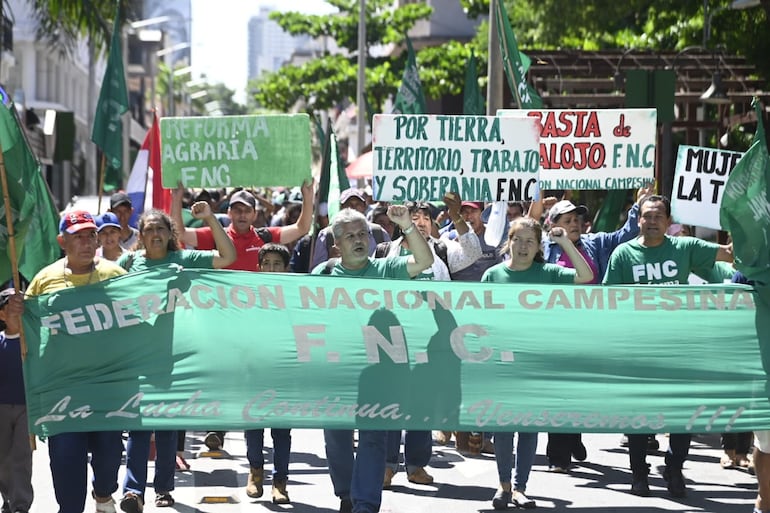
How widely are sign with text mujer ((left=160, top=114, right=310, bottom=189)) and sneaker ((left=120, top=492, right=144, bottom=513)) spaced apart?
284cm

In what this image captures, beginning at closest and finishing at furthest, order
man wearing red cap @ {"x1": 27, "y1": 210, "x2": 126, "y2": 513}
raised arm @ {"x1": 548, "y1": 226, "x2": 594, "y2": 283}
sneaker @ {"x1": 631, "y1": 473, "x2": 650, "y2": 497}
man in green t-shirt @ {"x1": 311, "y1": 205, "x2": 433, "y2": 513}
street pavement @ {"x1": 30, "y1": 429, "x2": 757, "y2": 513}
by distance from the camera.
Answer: man wearing red cap @ {"x1": 27, "y1": 210, "x2": 126, "y2": 513}, man in green t-shirt @ {"x1": 311, "y1": 205, "x2": 433, "y2": 513}, raised arm @ {"x1": 548, "y1": 226, "x2": 594, "y2": 283}, street pavement @ {"x1": 30, "y1": 429, "x2": 757, "y2": 513}, sneaker @ {"x1": 631, "y1": 473, "x2": 650, "y2": 497}

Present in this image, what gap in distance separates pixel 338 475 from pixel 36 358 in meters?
1.79

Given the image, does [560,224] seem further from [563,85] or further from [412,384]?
[563,85]

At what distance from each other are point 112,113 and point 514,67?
14.8 ft

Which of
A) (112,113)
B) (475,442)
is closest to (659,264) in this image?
(475,442)

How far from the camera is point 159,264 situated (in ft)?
27.3

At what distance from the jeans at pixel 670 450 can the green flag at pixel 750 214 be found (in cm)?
137

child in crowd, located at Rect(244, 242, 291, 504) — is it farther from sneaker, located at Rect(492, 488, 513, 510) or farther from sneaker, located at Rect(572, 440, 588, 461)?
sneaker, located at Rect(572, 440, 588, 461)

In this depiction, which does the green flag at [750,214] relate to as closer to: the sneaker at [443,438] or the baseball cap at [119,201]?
the sneaker at [443,438]

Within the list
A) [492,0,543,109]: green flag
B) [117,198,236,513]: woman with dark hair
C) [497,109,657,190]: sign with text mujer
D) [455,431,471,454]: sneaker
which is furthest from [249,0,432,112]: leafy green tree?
[117,198,236,513]: woman with dark hair

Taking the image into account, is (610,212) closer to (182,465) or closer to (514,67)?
(514,67)

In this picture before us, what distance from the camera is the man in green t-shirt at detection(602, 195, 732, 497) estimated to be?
9008 mm

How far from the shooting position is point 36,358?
7484 mm

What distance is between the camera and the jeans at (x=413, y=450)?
9.42 meters
